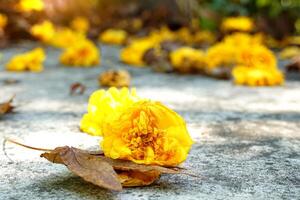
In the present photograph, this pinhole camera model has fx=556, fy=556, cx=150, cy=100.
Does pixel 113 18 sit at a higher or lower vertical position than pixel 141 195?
higher

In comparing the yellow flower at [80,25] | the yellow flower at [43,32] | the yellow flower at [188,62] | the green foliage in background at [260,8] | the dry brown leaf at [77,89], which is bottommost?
the dry brown leaf at [77,89]

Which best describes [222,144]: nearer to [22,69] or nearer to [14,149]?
[14,149]

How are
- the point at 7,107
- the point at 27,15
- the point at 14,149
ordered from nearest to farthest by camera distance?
the point at 14,149 < the point at 7,107 < the point at 27,15

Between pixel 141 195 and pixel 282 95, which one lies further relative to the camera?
pixel 282 95

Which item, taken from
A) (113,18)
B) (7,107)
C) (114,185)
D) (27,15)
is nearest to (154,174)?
(114,185)

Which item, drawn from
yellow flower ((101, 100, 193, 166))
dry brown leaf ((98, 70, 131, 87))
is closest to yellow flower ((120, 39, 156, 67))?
dry brown leaf ((98, 70, 131, 87))

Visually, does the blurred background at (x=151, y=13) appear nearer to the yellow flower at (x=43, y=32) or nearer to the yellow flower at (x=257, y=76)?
the yellow flower at (x=43, y=32)

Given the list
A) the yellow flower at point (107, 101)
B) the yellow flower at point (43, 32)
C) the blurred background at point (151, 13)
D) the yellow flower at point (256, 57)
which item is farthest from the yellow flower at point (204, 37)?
the yellow flower at point (107, 101)
